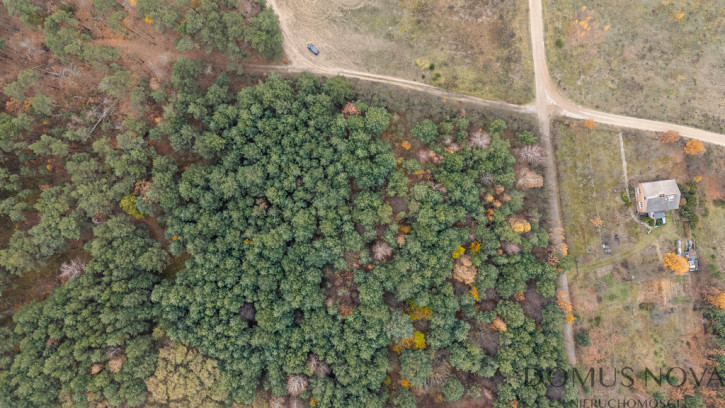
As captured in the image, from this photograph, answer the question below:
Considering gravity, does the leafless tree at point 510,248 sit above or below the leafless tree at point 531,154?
below

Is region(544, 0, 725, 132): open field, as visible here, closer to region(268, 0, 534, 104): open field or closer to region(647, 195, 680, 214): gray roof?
region(268, 0, 534, 104): open field

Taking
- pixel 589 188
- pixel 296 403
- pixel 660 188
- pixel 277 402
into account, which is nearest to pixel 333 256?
pixel 296 403

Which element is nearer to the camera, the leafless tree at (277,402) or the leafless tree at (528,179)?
the leafless tree at (277,402)

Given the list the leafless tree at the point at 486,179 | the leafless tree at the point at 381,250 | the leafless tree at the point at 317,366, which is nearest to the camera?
the leafless tree at the point at 317,366

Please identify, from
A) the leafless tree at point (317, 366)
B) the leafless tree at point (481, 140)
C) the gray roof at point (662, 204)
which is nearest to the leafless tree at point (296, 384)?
the leafless tree at point (317, 366)

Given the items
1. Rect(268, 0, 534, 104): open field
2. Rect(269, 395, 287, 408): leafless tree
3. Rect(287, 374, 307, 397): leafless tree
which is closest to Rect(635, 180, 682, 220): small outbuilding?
Rect(268, 0, 534, 104): open field

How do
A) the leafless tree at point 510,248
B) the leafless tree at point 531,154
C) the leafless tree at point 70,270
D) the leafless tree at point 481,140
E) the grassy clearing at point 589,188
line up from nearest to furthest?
the leafless tree at point 70,270
the leafless tree at point 510,248
the leafless tree at point 481,140
the leafless tree at point 531,154
the grassy clearing at point 589,188

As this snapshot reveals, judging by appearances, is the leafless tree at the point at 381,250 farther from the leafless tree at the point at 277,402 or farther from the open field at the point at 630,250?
the open field at the point at 630,250

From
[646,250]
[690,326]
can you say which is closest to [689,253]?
[646,250]
